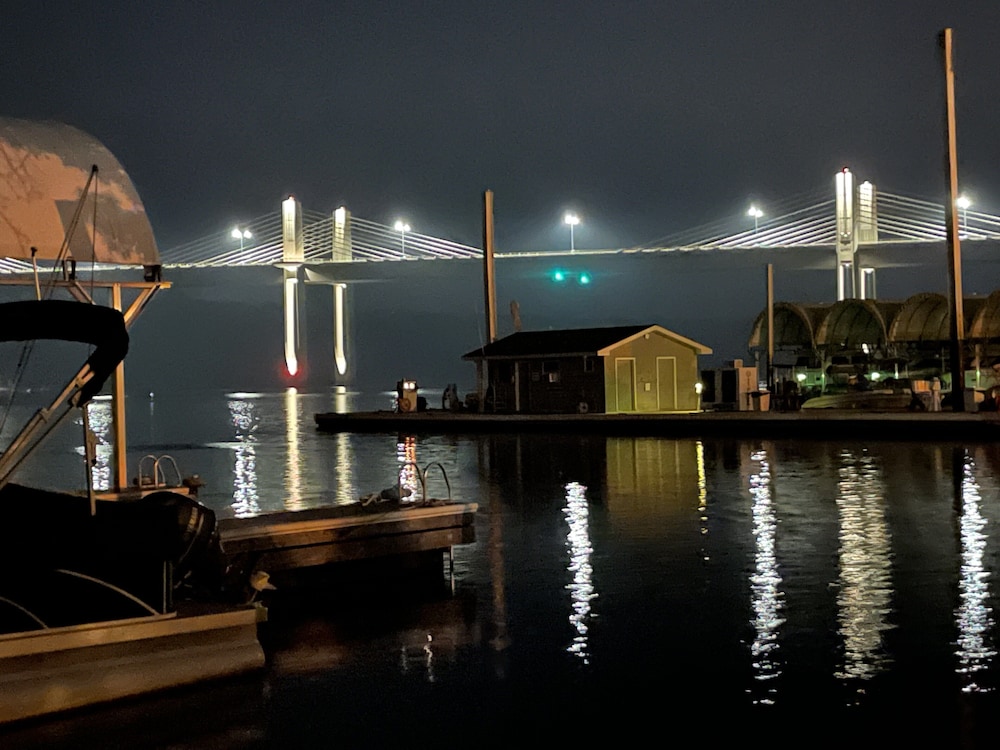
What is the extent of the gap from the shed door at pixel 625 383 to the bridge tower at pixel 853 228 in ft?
87.6

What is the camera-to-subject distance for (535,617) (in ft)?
34.4

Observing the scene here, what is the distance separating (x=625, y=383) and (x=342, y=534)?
2535 centimetres

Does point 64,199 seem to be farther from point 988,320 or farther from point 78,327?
point 988,320

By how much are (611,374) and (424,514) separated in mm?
24225

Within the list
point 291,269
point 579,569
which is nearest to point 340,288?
point 291,269

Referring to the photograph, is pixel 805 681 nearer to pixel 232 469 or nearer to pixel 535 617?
pixel 535 617

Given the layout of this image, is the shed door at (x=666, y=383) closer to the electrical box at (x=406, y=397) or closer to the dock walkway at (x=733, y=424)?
the dock walkway at (x=733, y=424)

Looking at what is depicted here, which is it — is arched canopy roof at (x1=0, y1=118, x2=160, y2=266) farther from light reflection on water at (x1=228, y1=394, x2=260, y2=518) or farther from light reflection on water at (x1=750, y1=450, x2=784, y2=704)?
light reflection on water at (x1=750, y1=450, x2=784, y2=704)

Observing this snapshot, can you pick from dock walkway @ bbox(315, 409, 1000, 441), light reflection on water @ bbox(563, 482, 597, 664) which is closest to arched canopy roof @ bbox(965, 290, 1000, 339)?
dock walkway @ bbox(315, 409, 1000, 441)

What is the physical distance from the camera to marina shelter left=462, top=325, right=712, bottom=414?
36031mm

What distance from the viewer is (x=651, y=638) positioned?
9.72 m

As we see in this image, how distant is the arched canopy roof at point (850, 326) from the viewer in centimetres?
4456

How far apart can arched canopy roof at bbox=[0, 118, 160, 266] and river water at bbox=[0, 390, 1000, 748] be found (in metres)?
3.27

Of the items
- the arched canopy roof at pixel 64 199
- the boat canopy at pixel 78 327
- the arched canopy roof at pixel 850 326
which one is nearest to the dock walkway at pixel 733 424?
the arched canopy roof at pixel 850 326
